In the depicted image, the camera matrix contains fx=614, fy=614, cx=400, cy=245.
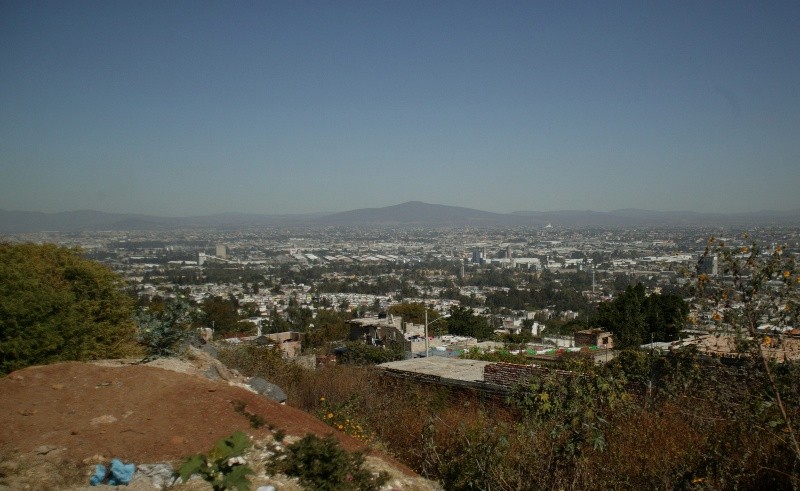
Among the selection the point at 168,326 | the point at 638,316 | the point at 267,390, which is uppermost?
the point at 168,326

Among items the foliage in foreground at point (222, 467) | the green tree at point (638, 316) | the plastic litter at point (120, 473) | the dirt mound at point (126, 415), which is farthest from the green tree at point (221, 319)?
the foliage in foreground at point (222, 467)

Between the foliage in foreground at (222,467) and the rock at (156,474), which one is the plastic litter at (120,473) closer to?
the rock at (156,474)

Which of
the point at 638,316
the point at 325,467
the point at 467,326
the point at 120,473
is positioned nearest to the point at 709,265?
the point at 325,467

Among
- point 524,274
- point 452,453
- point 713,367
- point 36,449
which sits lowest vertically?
point 524,274

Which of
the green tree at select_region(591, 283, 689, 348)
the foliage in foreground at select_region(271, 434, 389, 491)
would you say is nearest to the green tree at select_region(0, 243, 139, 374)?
the foliage in foreground at select_region(271, 434, 389, 491)

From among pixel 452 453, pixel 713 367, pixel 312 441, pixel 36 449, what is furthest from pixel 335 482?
pixel 713 367

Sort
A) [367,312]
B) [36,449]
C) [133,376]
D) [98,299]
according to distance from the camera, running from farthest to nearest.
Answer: [367,312], [98,299], [133,376], [36,449]

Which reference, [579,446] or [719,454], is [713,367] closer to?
[719,454]

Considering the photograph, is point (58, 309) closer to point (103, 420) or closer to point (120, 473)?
point (103, 420)
